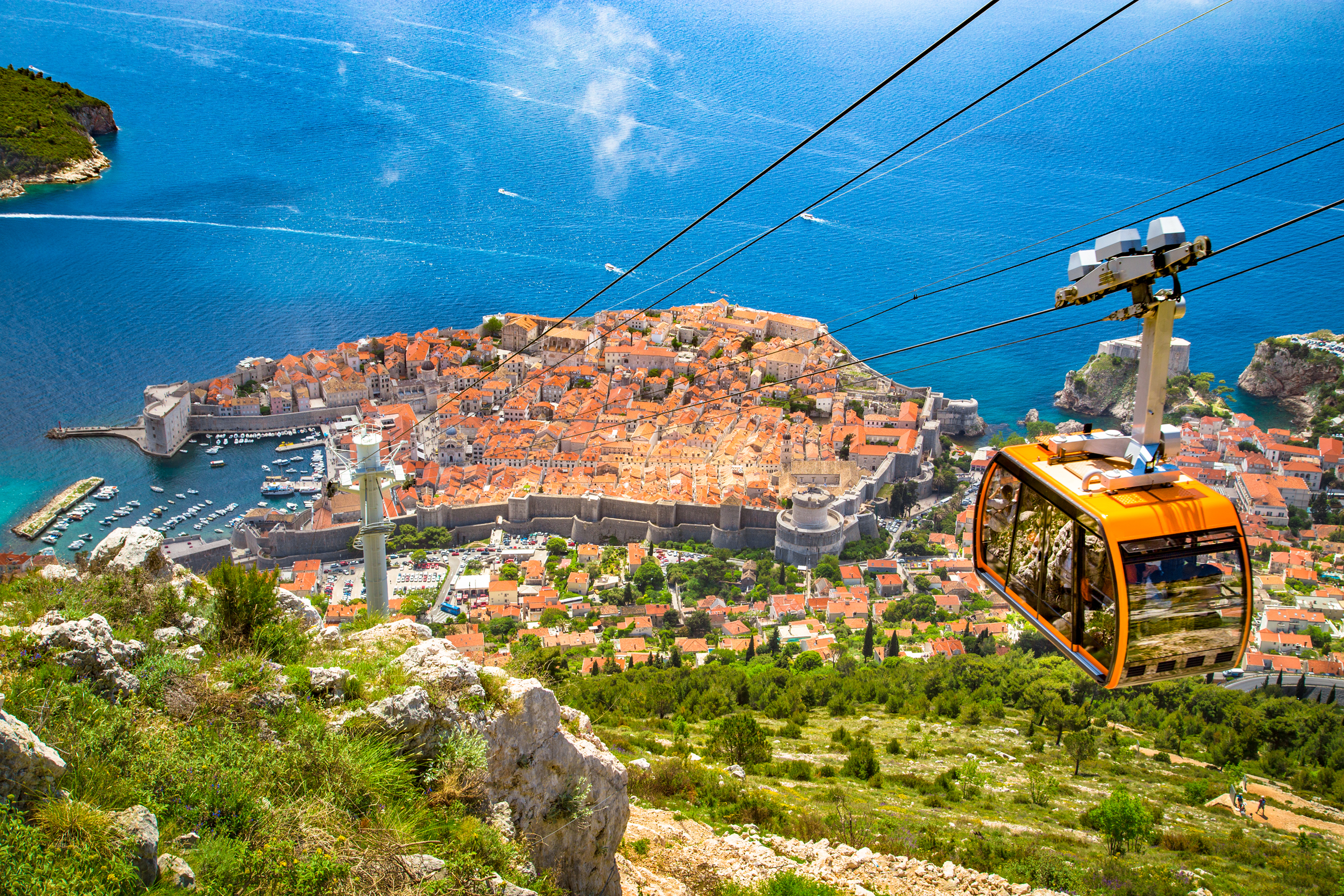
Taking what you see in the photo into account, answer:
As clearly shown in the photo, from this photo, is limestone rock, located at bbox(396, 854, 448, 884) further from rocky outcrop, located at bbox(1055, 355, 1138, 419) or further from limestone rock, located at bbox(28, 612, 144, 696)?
rocky outcrop, located at bbox(1055, 355, 1138, 419)

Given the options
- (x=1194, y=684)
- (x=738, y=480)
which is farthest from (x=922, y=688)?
(x=738, y=480)

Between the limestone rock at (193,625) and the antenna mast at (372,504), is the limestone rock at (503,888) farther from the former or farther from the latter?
the antenna mast at (372,504)

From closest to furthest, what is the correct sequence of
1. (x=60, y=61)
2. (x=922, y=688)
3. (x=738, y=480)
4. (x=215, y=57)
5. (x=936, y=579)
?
(x=922, y=688) → (x=936, y=579) → (x=738, y=480) → (x=60, y=61) → (x=215, y=57)

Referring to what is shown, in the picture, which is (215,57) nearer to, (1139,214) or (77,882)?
(1139,214)

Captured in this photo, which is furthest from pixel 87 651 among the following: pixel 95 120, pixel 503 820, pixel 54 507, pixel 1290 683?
pixel 95 120

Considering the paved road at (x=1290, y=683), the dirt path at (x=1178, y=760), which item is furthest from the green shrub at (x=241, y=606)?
the paved road at (x=1290, y=683)

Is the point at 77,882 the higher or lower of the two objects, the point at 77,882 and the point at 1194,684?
the higher
